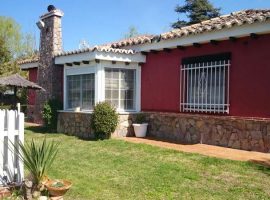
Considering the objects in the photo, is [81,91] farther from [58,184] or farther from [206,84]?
[58,184]

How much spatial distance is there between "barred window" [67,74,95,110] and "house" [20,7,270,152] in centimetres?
4

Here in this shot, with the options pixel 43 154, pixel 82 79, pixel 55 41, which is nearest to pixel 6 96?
pixel 55 41

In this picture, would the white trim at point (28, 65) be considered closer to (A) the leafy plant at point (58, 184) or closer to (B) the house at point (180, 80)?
(B) the house at point (180, 80)

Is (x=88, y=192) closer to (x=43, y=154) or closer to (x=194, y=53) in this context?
(x=43, y=154)

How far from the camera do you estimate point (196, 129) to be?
11648 millimetres

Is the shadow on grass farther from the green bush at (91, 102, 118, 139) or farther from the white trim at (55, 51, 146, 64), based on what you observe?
the white trim at (55, 51, 146, 64)

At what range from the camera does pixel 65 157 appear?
9.65 m

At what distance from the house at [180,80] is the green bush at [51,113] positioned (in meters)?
0.32

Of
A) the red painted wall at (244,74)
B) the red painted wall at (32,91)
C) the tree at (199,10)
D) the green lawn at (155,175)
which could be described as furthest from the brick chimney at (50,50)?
the tree at (199,10)

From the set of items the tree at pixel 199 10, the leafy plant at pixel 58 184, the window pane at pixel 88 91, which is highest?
the tree at pixel 199 10

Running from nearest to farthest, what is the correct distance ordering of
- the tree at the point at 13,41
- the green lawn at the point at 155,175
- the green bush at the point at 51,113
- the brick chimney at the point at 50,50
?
the green lawn at the point at 155,175 → the green bush at the point at 51,113 → the brick chimney at the point at 50,50 → the tree at the point at 13,41

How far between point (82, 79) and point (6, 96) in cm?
971

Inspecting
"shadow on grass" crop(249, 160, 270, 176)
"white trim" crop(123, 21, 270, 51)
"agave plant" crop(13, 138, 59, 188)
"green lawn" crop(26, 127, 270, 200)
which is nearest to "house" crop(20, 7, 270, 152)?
"white trim" crop(123, 21, 270, 51)

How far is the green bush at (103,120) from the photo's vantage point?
12.6m
